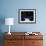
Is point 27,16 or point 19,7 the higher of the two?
point 19,7

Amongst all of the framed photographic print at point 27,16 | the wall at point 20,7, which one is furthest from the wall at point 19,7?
the framed photographic print at point 27,16

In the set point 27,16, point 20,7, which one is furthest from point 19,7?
point 27,16

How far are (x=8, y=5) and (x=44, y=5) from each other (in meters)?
1.26

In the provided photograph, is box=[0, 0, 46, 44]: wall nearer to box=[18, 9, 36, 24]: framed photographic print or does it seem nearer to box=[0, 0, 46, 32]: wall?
box=[0, 0, 46, 32]: wall

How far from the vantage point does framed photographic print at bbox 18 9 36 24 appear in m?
4.54

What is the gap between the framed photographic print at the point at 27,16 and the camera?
4.54 meters

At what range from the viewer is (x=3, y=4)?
14.9ft

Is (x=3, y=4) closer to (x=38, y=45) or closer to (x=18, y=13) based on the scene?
(x=18, y=13)

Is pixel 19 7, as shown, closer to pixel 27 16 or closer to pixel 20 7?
pixel 20 7

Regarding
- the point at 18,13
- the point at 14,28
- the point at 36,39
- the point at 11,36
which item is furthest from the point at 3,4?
the point at 36,39

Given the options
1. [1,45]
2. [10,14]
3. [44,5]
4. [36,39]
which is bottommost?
[1,45]

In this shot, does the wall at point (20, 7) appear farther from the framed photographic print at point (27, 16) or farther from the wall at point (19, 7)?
the framed photographic print at point (27, 16)

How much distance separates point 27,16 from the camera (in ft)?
15.0

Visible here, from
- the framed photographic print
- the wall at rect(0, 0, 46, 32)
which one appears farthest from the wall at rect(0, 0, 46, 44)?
the framed photographic print
